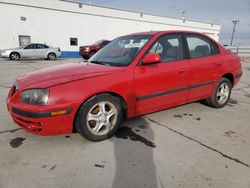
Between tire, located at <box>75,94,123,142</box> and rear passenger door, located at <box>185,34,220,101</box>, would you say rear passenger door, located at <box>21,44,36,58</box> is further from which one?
tire, located at <box>75,94,123,142</box>

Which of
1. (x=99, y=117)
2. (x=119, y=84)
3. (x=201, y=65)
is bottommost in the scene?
(x=99, y=117)

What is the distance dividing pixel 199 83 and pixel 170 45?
0.96m

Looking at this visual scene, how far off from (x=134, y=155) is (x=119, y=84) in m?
0.99

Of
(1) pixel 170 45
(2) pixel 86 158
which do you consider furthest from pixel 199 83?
(2) pixel 86 158

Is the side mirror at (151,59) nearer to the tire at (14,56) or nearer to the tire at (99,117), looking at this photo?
the tire at (99,117)

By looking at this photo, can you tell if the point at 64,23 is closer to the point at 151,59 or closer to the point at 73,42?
the point at 73,42

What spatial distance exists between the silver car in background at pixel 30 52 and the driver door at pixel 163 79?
1485 cm

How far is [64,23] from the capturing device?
20703 mm

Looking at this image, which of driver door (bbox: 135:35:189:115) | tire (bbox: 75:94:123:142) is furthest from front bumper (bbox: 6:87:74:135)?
driver door (bbox: 135:35:189:115)

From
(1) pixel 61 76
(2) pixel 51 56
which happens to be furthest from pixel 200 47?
(2) pixel 51 56

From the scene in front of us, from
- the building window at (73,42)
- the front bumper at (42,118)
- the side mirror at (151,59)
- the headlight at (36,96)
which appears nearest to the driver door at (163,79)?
the side mirror at (151,59)

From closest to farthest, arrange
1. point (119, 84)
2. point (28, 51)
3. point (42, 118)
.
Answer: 1. point (42, 118)
2. point (119, 84)
3. point (28, 51)

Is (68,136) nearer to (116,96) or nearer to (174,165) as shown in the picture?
(116,96)

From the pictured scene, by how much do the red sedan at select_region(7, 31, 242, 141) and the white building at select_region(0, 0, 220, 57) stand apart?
58.8 feet
